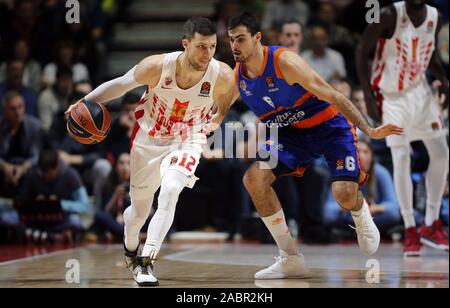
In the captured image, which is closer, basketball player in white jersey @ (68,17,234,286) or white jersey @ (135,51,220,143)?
basketball player in white jersey @ (68,17,234,286)

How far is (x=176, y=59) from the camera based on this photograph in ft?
17.1

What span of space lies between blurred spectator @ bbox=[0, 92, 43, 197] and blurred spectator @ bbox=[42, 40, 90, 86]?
0.97 meters

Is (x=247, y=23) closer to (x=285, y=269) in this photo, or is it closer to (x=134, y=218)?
(x=134, y=218)

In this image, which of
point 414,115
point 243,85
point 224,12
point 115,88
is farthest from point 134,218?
point 224,12

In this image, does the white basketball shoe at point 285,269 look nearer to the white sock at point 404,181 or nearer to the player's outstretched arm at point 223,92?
the player's outstretched arm at point 223,92

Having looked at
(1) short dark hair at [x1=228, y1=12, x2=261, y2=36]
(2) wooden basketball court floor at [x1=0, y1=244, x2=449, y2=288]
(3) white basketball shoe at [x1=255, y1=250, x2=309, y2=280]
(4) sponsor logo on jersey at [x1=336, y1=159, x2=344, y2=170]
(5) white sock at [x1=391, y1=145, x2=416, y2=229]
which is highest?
(1) short dark hair at [x1=228, y1=12, x2=261, y2=36]

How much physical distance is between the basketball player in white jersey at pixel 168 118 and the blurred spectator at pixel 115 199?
122 inches

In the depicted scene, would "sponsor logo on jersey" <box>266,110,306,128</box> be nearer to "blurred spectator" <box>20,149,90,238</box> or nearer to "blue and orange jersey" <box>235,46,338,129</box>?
"blue and orange jersey" <box>235,46,338,129</box>

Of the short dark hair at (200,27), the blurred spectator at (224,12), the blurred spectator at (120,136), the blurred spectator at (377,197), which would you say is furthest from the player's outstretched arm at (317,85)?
the blurred spectator at (224,12)

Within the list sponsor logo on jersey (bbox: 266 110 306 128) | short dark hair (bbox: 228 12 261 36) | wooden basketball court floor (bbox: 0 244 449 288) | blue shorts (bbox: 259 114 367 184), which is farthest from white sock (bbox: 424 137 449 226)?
short dark hair (bbox: 228 12 261 36)

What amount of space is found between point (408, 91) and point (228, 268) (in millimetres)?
2299

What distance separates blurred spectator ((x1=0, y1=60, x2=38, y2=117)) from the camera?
400 inches
